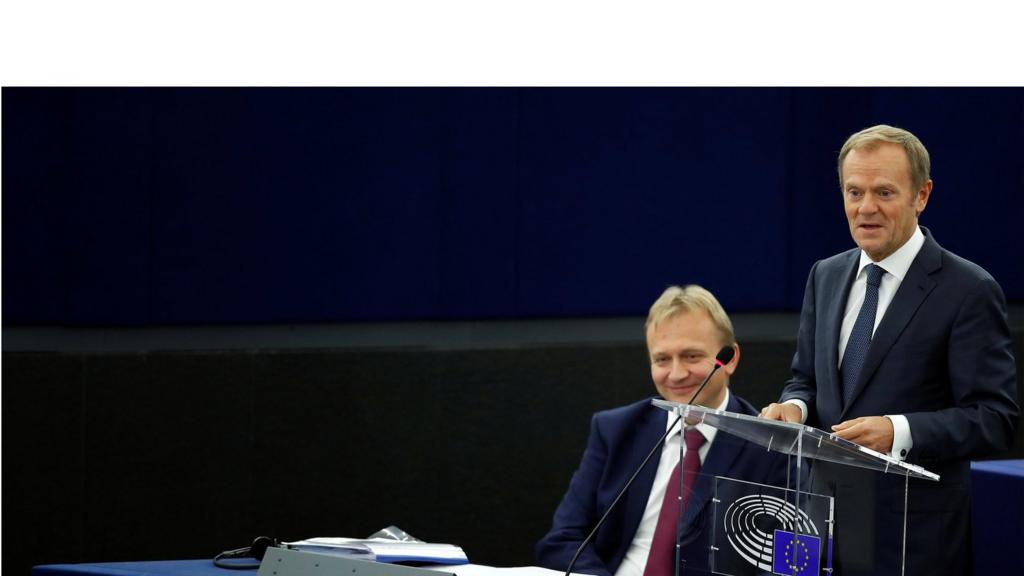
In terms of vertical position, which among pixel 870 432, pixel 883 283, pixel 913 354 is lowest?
pixel 870 432

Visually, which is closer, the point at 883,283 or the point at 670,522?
A: the point at 670,522

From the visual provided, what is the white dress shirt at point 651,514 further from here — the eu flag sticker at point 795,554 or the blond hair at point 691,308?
the eu flag sticker at point 795,554

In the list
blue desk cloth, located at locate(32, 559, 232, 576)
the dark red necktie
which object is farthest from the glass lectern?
blue desk cloth, located at locate(32, 559, 232, 576)

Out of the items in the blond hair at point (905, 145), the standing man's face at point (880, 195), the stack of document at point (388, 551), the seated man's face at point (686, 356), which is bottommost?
the stack of document at point (388, 551)

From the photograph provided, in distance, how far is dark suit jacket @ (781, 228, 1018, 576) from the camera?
238 centimetres

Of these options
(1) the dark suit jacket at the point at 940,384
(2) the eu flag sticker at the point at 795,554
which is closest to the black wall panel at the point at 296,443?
(1) the dark suit jacket at the point at 940,384

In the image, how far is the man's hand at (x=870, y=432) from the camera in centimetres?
228

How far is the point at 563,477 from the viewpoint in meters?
4.80

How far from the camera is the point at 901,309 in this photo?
2514mm

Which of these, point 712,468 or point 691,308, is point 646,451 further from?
point 712,468

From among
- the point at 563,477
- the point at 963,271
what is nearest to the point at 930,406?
the point at 963,271

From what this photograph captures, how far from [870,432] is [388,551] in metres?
0.94

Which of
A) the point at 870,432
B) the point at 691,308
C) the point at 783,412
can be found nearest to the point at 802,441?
the point at 870,432

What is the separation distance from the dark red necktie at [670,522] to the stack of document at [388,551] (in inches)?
14.8
